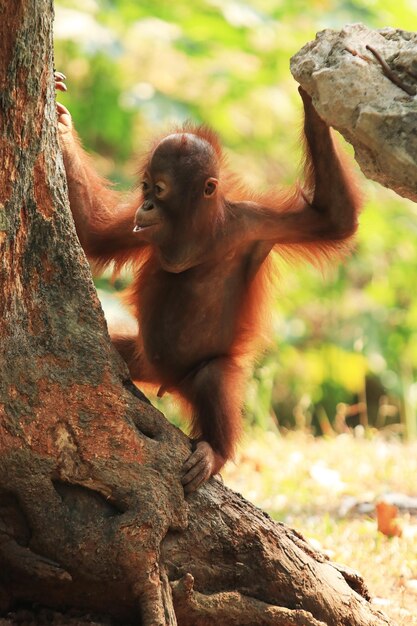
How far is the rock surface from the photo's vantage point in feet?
7.54

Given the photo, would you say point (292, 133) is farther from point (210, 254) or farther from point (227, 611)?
point (227, 611)

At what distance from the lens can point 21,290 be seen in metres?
2.47

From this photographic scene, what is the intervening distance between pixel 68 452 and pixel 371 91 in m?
1.28

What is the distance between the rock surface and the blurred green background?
17.5 feet

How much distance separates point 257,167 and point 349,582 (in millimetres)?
7472

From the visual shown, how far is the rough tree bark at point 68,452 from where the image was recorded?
2416mm

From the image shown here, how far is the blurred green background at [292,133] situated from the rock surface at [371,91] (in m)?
5.32

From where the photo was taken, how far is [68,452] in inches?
98.1

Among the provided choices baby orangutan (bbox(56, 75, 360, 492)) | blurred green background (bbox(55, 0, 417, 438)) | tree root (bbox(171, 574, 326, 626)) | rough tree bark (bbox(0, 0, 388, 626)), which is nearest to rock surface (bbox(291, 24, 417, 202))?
baby orangutan (bbox(56, 75, 360, 492))

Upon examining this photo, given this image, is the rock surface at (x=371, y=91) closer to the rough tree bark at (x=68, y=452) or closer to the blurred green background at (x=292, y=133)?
the rough tree bark at (x=68, y=452)

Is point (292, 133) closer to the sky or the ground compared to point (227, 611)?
closer to the ground

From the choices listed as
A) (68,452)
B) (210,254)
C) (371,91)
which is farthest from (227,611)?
(371,91)

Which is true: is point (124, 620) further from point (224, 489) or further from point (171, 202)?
point (171, 202)

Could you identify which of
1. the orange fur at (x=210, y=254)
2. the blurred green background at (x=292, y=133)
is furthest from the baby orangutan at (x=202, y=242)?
the blurred green background at (x=292, y=133)
